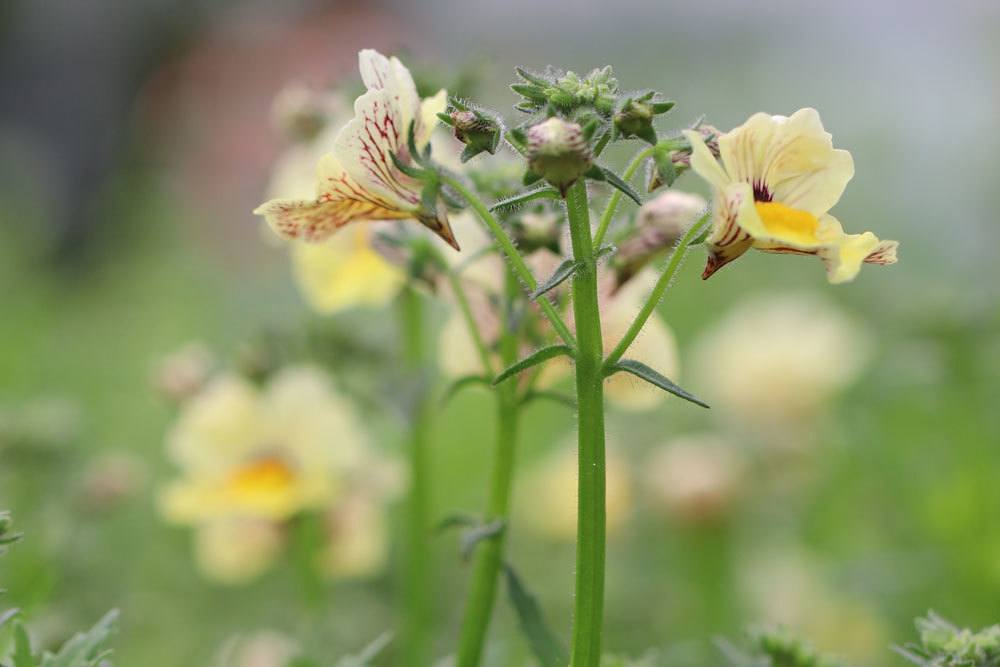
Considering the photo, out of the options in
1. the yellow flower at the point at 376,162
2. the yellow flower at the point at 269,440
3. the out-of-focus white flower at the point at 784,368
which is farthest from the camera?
the out-of-focus white flower at the point at 784,368

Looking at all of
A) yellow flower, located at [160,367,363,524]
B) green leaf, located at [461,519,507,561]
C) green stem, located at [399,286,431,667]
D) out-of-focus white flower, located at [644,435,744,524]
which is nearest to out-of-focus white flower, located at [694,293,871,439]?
out-of-focus white flower, located at [644,435,744,524]

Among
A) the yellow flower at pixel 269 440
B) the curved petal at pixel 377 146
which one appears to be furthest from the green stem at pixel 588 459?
the yellow flower at pixel 269 440

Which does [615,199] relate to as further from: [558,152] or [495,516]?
[495,516]

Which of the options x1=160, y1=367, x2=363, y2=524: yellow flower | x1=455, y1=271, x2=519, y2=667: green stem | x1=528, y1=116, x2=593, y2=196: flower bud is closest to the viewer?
x1=528, y1=116, x2=593, y2=196: flower bud

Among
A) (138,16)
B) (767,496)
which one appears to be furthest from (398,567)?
(138,16)

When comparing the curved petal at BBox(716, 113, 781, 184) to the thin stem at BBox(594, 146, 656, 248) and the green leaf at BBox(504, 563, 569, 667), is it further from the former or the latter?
the green leaf at BBox(504, 563, 569, 667)

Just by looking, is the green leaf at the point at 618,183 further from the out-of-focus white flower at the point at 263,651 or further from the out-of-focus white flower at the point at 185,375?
the out-of-focus white flower at the point at 185,375

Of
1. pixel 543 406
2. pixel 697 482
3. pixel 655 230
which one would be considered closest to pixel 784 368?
pixel 697 482

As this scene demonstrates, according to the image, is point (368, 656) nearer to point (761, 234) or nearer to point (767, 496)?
point (761, 234)
